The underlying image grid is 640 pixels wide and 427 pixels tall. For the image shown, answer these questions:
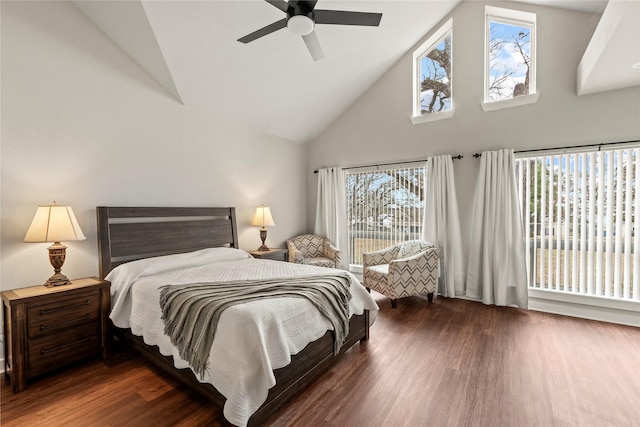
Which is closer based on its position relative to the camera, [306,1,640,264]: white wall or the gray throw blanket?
the gray throw blanket

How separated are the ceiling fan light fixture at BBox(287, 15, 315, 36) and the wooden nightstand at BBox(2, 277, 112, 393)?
255 centimetres

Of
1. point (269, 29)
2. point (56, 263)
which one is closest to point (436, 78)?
point (269, 29)

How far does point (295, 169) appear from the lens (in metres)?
5.36

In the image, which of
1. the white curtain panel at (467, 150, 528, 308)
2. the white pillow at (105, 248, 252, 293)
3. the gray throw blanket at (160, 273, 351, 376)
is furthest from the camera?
the white curtain panel at (467, 150, 528, 308)

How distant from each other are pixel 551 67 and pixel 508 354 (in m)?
3.32

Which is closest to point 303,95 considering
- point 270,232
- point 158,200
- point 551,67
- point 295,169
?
point 295,169

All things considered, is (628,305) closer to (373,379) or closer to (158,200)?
(373,379)

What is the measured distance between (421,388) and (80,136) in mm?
3596

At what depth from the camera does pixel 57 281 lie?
7.69ft

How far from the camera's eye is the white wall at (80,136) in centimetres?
233

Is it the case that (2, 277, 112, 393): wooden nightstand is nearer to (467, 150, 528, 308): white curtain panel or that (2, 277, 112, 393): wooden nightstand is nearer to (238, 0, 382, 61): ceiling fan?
(238, 0, 382, 61): ceiling fan

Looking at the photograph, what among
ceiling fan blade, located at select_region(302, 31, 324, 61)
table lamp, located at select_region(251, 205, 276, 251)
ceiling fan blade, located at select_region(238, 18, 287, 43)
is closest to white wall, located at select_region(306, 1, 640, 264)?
table lamp, located at select_region(251, 205, 276, 251)

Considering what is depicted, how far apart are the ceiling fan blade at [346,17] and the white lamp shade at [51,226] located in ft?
8.17

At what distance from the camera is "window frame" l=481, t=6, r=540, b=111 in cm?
362
